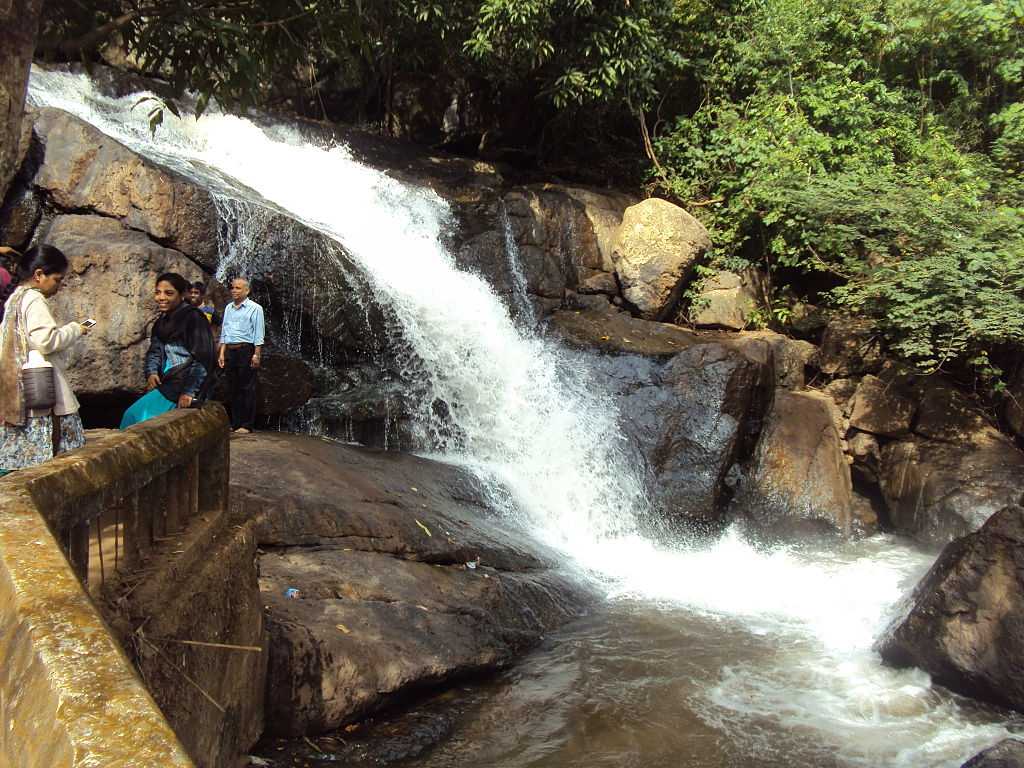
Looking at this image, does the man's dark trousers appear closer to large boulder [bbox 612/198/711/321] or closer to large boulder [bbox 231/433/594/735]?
large boulder [bbox 231/433/594/735]

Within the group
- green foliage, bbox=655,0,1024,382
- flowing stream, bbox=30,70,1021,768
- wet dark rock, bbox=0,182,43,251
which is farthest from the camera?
green foliage, bbox=655,0,1024,382

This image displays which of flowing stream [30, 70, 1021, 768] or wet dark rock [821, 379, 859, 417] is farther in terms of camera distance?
wet dark rock [821, 379, 859, 417]

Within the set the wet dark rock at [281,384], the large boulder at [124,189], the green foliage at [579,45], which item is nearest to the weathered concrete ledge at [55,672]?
the wet dark rock at [281,384]

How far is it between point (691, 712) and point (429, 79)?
15.1 meters

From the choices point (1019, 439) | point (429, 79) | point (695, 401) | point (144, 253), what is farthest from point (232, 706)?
point (429, 79)

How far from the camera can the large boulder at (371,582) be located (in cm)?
463

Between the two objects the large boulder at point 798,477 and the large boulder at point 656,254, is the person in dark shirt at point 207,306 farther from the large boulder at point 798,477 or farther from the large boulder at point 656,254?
the large boulder at point 656,254

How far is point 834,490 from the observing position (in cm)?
1071

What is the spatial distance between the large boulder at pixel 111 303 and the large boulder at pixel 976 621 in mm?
7428

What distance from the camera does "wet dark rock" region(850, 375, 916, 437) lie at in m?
11.6

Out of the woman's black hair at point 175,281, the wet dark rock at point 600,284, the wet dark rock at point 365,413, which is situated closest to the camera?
the woman's black hair at point 175,281

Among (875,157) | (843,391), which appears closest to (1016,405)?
(843,391)

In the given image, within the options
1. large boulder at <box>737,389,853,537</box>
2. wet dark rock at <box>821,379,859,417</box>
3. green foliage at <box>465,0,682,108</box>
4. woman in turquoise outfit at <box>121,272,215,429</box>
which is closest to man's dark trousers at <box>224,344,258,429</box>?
woman in turquoise outfit at <box>121,272,215,429</box>

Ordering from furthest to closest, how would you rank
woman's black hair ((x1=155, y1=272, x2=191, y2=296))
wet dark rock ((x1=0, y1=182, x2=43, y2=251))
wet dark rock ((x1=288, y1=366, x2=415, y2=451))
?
wet dark rock ((x1=288, y1=366, x2=415, y2=451))
wet dark rock ((x1=0, y1=182, x2=43, y2=251))
woman's black hair ((x1=155, y1=272, x2=191, y2=296))
